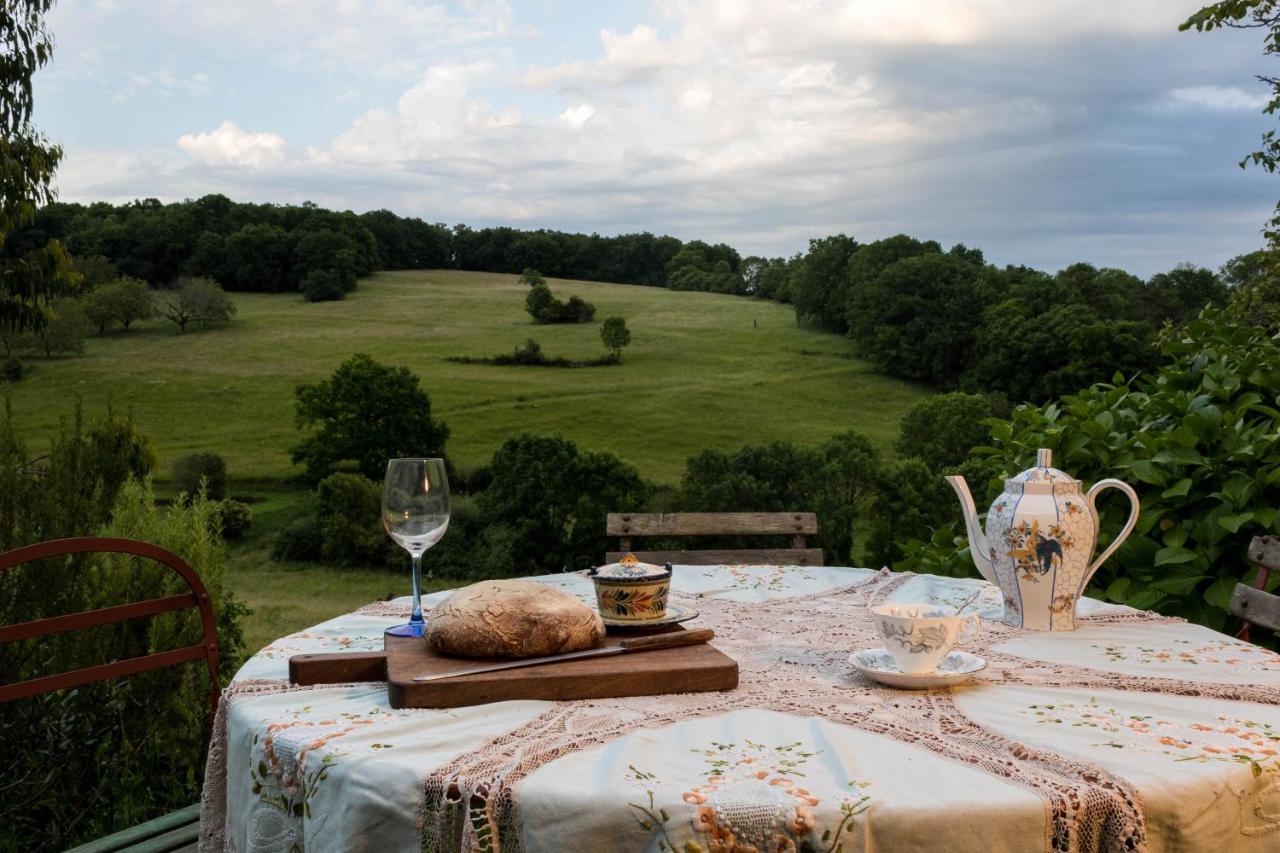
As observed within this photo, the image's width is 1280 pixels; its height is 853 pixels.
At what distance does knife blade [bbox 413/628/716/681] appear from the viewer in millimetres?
1130

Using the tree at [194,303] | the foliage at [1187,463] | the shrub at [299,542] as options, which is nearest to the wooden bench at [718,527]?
the foliage at [1187,463]

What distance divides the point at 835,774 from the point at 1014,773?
0.54 ft

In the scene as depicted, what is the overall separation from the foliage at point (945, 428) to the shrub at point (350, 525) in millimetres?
3981

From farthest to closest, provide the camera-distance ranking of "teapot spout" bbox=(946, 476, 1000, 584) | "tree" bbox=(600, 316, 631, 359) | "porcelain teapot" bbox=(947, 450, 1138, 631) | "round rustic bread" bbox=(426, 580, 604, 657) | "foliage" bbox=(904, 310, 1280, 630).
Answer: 1. "tree" bbox=(600, 316, 631, 359)
2. "foliage" bbox=(904, 310, 1280, 630)
3. "teapot spout" bbox=(946, 476, 1000, 584)
4. "porcelain teapot" bbox=(947, 450, 1138, 631)
5. "round rustic bread" bbox=(426, 580, 604, 657)

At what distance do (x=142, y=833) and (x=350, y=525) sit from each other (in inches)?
206

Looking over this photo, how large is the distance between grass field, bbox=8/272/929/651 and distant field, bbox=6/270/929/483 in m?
0.01

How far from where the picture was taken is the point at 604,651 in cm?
121

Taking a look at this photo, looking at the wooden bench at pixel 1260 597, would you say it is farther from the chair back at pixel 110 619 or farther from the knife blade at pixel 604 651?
the chair back at pixel 110 619

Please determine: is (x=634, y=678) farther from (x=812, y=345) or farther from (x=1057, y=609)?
(x=812, y=345)

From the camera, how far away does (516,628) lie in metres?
1.20

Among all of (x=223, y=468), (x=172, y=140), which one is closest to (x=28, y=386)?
(x=223, y=468)

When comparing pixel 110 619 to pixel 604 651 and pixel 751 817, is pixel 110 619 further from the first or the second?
pixel 751 817

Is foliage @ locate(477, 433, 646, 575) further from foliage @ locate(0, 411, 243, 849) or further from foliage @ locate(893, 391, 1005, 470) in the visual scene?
foliage @ locate(0, 411, 243, 849)

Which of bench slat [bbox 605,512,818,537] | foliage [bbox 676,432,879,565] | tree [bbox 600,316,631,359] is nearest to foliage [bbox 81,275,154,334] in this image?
tree [bbox 600,316,631,359]
